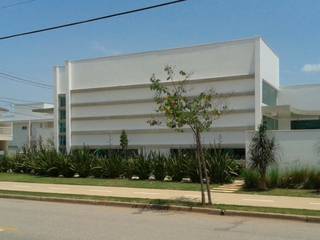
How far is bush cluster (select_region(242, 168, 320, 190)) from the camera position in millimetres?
20234

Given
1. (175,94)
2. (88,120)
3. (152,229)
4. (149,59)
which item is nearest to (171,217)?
(152,229)

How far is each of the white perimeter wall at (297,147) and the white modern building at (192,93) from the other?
474 inches

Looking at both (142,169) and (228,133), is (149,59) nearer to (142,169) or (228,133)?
(228,133)

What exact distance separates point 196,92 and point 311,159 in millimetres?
16167

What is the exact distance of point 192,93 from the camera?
128ft

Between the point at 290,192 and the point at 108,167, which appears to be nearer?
the point at 290,192

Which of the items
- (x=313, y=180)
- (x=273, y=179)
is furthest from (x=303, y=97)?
(x=273, y=179)

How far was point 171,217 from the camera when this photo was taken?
1412cm

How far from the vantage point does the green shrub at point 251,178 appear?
20312mm

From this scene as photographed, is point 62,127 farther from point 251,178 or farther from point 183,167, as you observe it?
point 251,178

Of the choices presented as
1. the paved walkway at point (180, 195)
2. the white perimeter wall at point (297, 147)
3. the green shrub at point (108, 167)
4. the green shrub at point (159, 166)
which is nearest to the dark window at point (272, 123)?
the white perimeter wall at point (297, 147)

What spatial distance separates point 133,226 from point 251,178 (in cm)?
912

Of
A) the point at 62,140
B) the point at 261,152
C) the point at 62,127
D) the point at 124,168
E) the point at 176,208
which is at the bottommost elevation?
the point at 176,208

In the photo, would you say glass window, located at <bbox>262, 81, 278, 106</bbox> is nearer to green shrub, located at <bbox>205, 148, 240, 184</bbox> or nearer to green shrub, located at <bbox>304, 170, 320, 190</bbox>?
green shrub, located at <bbox>205, 148, 240, 184</bbox>
